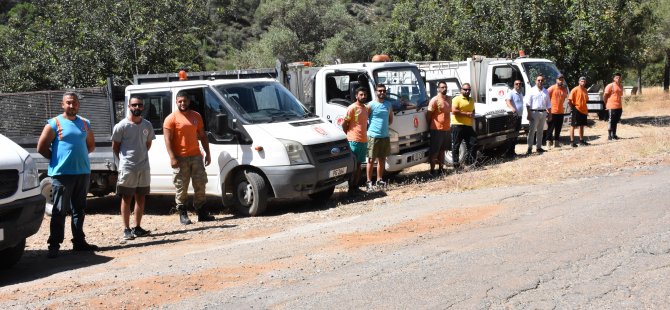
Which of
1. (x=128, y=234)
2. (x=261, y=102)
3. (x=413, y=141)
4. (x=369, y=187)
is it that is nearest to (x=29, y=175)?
(x=128, y=234)

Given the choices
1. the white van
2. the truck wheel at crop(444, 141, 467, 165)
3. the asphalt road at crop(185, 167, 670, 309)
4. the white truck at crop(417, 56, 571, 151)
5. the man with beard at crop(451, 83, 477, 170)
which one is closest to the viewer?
the asphalt road at crop(185, 167, 670, 309)

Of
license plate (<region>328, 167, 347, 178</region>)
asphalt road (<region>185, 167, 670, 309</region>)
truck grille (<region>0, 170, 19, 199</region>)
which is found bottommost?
asphalt road (<region>185, 167, 670, 309</region>)

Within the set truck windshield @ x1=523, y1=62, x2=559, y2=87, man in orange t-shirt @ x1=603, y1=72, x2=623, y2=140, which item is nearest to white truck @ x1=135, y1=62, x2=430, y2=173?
truck windshield @ x1=523, y1=62, x2=559, y2=87

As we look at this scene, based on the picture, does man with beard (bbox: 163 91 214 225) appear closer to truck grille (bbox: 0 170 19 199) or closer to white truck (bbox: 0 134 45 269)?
white truck (bbox: 0 134 45 269)

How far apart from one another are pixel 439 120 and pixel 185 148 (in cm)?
519

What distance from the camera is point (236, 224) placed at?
32.8ft

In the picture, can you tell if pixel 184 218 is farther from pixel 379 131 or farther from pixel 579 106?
pixel 579 106

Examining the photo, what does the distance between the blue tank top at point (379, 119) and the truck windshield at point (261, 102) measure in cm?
125

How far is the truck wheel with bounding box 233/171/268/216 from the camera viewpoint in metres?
10.4

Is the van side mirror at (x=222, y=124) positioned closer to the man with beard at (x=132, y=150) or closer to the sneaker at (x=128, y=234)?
the man with beard at (x=132, y=150)

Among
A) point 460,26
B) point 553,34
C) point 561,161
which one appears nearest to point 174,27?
point 460,26

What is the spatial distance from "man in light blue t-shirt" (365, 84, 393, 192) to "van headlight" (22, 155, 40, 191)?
5.76 m

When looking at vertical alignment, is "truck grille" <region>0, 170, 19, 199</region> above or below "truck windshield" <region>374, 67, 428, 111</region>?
below

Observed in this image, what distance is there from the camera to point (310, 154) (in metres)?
10.4
